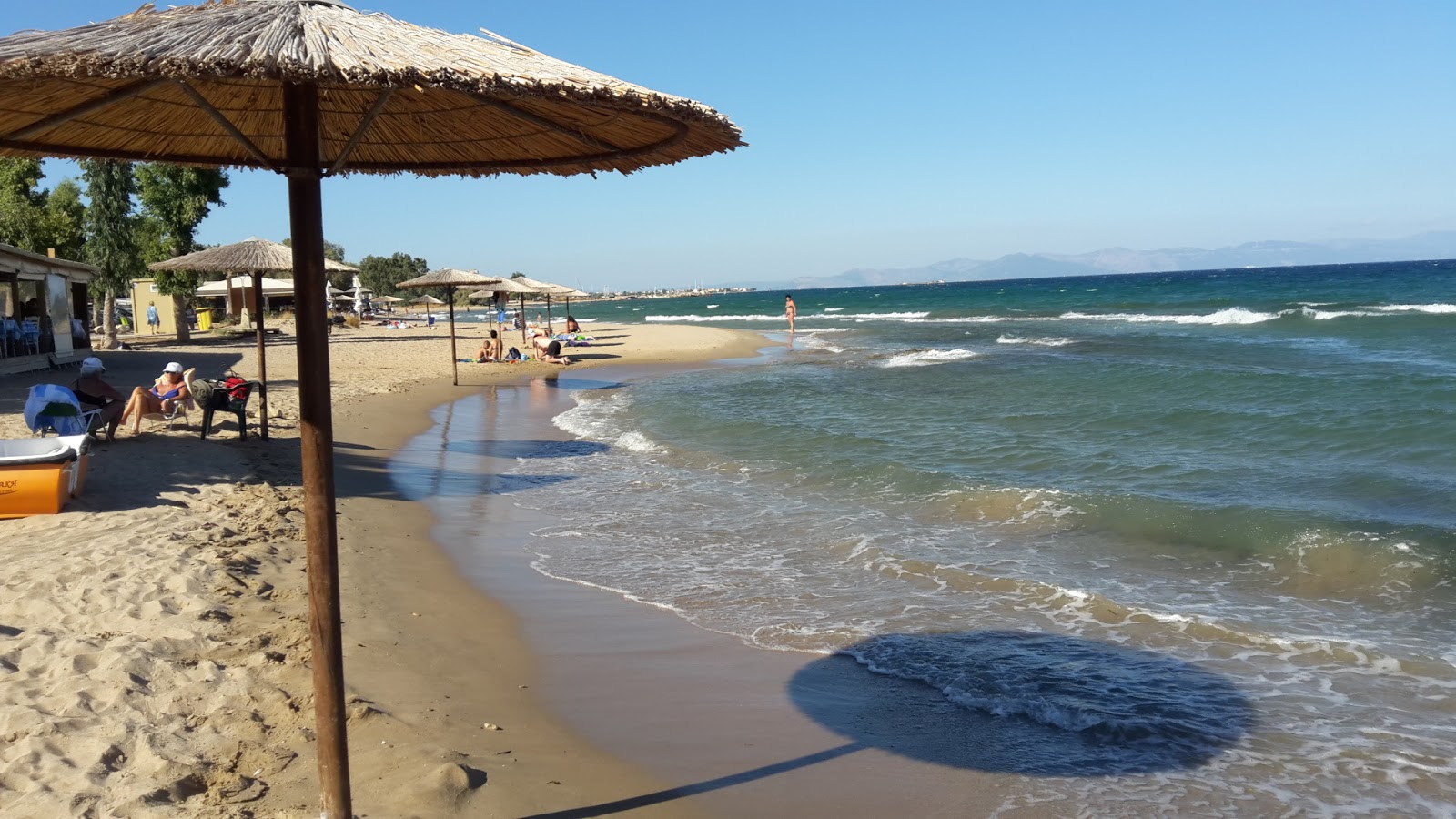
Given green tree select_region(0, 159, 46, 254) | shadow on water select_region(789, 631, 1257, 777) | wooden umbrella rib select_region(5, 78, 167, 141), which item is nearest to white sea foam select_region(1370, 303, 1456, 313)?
shadow on water select_region(789, 631, 1257, 777)

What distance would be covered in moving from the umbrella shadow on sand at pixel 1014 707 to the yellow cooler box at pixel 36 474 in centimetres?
520

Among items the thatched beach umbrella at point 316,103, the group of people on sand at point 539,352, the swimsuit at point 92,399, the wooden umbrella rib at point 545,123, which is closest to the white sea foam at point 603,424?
the swimsuit at point 92,399

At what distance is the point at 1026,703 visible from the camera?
4.99m

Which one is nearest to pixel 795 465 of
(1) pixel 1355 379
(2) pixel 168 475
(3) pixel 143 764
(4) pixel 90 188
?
(2) pixel 168 475

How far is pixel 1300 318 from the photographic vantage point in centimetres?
3772

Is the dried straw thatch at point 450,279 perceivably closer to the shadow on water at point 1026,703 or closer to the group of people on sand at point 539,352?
the group of people on sand at point 539,352

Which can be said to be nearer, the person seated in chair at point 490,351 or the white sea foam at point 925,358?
the white sea foam at point 925,358

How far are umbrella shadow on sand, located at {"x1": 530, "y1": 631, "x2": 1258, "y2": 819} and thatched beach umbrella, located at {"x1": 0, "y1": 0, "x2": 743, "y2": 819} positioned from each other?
5.25 ft

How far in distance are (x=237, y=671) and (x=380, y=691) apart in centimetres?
66

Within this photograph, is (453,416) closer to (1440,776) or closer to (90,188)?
(1440,776)

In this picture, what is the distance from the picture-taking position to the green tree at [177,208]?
92.2ft

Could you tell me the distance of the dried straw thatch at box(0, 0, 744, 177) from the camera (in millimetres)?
2682

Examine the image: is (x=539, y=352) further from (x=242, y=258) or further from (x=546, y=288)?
(x=242, y=258)

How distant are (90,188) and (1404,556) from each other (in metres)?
31.8
